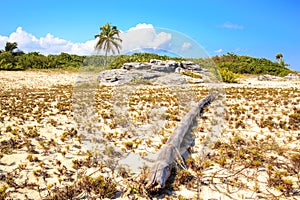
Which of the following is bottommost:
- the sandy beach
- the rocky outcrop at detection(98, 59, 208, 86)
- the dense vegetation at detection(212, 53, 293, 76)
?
the sandy beach

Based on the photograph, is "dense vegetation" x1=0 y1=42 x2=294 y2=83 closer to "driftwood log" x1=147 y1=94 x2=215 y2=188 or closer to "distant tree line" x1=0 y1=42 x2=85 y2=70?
"distant tree line" x1=0 y1=42 x2=85 y2=70

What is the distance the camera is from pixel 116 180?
13.6 ft

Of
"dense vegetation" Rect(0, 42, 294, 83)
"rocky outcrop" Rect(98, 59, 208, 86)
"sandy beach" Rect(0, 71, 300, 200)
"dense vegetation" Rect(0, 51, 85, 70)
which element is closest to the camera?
"sandy beach" Rect(0, 71, 300, 200)

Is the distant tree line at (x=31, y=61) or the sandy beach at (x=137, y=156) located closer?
the sandy beach at (x=137, y=156)

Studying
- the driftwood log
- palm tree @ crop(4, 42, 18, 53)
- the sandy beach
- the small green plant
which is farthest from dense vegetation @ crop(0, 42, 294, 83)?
the small green plant

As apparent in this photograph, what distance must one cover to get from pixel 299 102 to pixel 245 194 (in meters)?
9.55

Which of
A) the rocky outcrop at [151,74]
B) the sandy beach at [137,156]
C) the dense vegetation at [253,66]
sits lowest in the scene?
the sandy beach at [137,156]

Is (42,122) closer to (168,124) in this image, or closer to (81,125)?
(81,125)

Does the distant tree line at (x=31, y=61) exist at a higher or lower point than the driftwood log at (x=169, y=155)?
higher

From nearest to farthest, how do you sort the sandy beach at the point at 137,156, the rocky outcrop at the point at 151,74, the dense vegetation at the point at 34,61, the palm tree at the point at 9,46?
1. the sandy beach at the point at 137,156
2. the rocky outcrop at the point at 151,74
3. the dense vegetation at the point at 34,61
4. the palm tree at the point at 9,46

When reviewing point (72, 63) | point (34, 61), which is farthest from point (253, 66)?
point (34, 61)

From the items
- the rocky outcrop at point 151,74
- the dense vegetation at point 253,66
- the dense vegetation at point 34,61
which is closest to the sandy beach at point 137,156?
the rocky outcrop at point 151,74

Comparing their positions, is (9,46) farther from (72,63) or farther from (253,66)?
(253,66)

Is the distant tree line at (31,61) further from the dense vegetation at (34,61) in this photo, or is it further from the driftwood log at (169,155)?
the driftwood log at (169,155)
